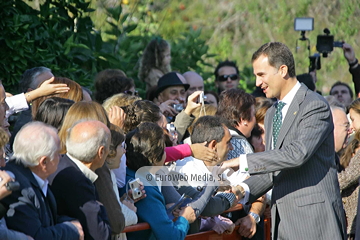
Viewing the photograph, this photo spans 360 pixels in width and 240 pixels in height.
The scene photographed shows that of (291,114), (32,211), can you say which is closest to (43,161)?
(32,211)

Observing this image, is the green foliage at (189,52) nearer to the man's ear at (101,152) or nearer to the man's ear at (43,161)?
the man's ear at (101,152)

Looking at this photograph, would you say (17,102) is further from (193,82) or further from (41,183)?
(193,82)

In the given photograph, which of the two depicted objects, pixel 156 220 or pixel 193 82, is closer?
pixel 156 220

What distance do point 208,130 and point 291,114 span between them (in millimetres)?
718

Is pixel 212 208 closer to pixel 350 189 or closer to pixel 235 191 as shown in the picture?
pixel 235 191

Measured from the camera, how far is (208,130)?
4.82m

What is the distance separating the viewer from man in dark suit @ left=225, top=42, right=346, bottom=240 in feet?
14.0

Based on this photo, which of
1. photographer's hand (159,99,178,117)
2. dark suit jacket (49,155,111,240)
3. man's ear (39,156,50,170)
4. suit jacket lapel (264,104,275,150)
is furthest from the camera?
photographer's hand (159,99,178,117)

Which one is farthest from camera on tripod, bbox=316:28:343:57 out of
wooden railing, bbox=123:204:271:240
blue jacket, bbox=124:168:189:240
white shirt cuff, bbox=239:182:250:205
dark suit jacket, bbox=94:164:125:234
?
dark suit jacket, bbox=94:164:125:234

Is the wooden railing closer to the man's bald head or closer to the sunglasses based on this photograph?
the man's bald head

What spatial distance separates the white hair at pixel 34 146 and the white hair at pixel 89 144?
0.86 ft

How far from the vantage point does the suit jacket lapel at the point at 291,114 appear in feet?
14.4

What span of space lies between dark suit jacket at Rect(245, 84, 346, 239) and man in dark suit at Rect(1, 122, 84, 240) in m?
1.45

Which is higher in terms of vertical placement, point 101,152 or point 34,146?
point 34,146
